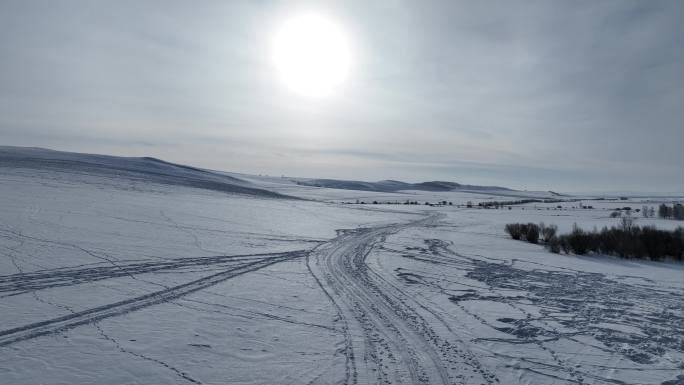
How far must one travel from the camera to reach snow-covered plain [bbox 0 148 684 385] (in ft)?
19.3

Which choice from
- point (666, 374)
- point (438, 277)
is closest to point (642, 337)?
point (666, 374)

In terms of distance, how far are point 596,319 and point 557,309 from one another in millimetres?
822

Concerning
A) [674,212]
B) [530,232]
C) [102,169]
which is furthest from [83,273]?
[674,212]

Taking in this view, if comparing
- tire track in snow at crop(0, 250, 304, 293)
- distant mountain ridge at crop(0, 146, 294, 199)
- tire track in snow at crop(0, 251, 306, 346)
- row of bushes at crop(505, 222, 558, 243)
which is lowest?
tire track in snow at crop(0, 251, 306, 346)

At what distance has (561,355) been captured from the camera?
6863mm

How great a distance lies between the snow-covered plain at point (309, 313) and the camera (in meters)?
5.88

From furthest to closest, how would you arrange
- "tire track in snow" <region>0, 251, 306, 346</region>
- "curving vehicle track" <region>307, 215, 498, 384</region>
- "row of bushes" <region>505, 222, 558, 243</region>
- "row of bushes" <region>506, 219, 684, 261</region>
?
1. "row of bushes" <region>505, 222, 558, 243</region>
2. "row of bushes" <region>506, 219, 684, 261</region>
3. "tire track in snow" <region>0, 251, 306, 346</region>
4. "curving vehicle track" <region>307, 215, 498, 384</region>

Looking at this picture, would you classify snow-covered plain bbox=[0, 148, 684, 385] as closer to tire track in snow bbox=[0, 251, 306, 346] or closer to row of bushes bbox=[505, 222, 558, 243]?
tire track in snow bbox=[0, 251, 306, 346]

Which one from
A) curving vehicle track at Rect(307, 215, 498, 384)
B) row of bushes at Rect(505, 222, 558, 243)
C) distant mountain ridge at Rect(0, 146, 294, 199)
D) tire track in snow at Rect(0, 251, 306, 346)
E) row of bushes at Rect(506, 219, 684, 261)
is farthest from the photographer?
distant mountain ridge at Rect(0, 146, 294, 199)

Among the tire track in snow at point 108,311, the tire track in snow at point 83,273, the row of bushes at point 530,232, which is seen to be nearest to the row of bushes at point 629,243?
the row of bushes at point 530,232

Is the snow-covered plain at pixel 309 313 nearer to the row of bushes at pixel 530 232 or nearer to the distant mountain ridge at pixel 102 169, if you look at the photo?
the row of bushes at pixel 530 232

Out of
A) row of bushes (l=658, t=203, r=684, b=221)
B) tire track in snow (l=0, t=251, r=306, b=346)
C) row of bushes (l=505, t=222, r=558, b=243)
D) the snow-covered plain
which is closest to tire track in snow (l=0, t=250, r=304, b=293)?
the snow-covered plain

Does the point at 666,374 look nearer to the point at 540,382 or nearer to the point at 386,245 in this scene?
the point at 540,382

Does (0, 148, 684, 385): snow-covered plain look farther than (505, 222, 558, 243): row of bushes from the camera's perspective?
No
